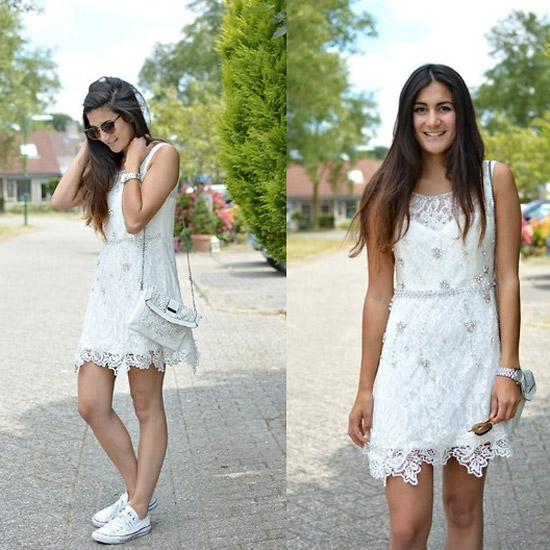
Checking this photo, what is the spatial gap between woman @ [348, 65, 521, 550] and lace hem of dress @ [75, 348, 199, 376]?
910 millimetres

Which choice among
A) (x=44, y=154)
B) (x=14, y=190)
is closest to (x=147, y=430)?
(x=44, y=154)

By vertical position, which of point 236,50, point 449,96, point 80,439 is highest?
point 236,50

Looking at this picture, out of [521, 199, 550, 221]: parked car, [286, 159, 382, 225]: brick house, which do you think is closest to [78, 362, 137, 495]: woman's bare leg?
[286, 159, 382, 225]: brick house

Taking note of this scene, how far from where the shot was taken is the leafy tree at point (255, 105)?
3.58 m

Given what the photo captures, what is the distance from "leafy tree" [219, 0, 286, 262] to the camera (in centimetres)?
358

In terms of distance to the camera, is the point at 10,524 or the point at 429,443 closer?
the point at 429,443

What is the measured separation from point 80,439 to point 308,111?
3868 millimetres

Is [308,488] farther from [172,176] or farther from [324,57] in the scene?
[324,57]

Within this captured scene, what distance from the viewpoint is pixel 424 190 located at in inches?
82.2

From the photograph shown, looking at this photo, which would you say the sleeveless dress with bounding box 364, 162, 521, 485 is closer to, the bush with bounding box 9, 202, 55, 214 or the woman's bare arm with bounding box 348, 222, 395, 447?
the woman's bare arm with bounding box 348, 222, 395, 447

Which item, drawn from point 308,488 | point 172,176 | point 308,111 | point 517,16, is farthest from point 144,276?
point 308,111

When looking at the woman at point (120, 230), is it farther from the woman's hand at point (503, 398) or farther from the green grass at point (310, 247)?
the green grass at point (310, 247)

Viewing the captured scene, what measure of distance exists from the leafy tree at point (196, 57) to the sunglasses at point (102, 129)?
96 centimetres

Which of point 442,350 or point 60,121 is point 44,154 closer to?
point 60,121
